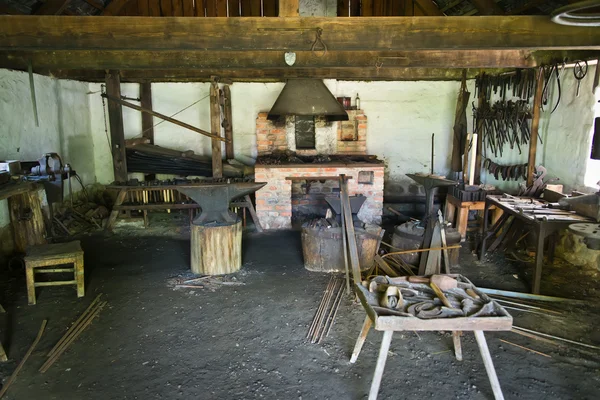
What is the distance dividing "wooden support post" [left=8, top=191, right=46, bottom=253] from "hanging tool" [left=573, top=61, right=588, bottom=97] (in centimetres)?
630

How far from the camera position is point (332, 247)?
4777 mm

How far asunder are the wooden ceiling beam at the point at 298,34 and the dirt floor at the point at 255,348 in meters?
2.30

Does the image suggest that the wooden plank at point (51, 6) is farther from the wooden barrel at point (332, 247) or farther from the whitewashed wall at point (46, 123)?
the wooden barrel at point (332, 247)

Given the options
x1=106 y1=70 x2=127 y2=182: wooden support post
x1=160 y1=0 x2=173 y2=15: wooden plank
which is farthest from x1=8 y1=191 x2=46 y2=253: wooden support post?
x1=160 y1=0 x2=173 y2=15: wooden plank

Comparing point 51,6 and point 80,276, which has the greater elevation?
point 51,6

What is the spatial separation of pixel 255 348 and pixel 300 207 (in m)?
4.27

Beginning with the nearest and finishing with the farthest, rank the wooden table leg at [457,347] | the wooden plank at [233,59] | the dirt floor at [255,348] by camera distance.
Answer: the dirt floor at [255,348] < the wooden table leg at [457,347] < the wooden plank at [233,59]

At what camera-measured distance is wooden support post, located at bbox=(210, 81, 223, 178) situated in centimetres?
651

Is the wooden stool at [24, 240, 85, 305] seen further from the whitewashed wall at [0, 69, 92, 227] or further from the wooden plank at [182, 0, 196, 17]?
the wooden plank at [182, 0, 196, 17]

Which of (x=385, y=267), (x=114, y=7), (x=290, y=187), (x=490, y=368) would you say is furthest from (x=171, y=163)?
(x=490, y=368)

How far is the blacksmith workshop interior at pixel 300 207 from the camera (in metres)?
3.01

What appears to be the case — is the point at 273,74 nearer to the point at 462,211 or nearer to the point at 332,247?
the point at 332,247

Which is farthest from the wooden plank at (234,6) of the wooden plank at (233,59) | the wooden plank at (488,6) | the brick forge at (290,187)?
the wooden plank at (488,6)

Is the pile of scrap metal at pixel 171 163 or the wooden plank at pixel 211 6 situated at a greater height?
the wooden plank at pixel 211 6
